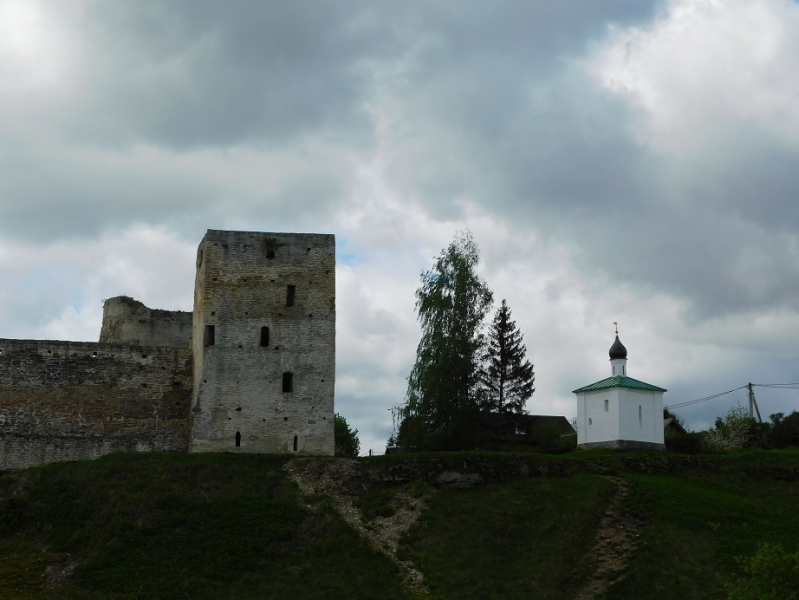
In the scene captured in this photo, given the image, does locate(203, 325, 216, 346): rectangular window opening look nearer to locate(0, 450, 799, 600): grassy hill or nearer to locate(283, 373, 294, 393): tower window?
locate(283, 373, 294, 393): tower window

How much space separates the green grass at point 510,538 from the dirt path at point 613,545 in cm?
35

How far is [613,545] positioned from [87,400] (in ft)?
68.3

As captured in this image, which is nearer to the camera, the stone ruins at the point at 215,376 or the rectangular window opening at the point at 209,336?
the stone ruins at the point at 215,376

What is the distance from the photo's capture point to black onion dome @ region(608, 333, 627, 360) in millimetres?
50250

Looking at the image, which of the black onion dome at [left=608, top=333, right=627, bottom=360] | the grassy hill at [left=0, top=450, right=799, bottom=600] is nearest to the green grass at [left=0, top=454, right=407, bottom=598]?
the grassy hill at [left=0, top=450, right=799, bottom=600]

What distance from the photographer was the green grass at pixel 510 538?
32.2 meters

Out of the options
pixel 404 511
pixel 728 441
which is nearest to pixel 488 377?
pixel 728 441

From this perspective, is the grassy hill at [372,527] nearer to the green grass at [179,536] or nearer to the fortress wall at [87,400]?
the green grass at [179,536]

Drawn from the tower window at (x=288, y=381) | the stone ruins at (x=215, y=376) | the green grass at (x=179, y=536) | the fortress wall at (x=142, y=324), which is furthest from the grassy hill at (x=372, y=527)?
the fortress wall at (x=142, y=324)

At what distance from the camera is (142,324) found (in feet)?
155

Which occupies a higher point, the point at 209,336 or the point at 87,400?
the point at 209,336

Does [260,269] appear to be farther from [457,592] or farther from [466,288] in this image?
[457,592]

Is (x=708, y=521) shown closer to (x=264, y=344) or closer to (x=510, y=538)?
(x=510, y=538)

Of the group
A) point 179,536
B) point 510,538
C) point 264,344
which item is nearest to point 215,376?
point 264,344
